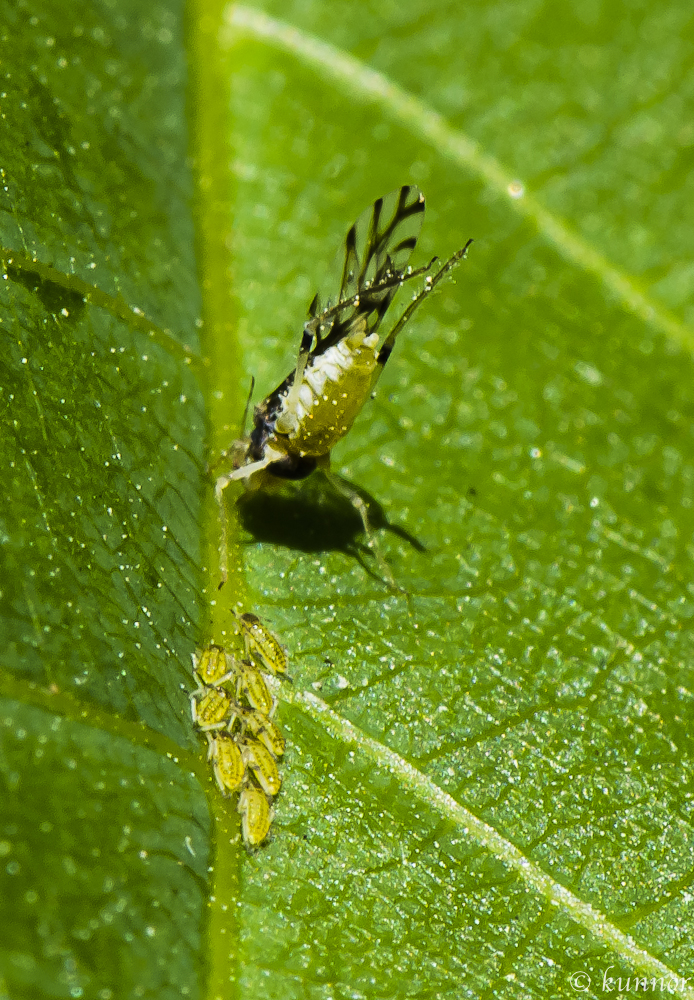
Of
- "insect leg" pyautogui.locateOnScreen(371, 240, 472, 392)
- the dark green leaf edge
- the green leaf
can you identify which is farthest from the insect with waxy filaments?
the dark green leaf edge

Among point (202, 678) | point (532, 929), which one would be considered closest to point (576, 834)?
point (532, 929)

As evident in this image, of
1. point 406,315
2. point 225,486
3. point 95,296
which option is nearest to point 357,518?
point 225,486

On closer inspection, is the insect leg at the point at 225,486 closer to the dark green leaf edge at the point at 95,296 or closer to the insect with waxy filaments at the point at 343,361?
the insect with waxy filaments at the point at 343,361

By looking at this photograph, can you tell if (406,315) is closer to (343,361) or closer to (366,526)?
(343,361)

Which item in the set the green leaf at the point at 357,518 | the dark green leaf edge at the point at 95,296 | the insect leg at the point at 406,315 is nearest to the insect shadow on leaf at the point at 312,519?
the green leaf at the point at 357,518

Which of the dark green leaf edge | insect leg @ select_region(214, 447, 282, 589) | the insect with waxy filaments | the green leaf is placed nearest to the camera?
the green leaf

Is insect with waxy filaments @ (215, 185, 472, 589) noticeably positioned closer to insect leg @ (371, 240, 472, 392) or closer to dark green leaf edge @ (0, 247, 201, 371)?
insect leg @ (371, 240, 472, 392)

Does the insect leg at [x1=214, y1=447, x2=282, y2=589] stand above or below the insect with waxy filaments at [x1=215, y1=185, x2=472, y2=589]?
below
